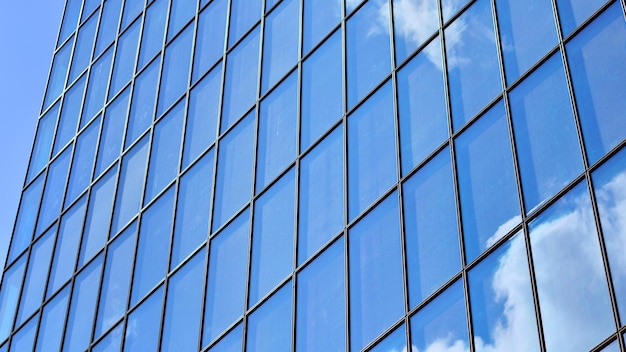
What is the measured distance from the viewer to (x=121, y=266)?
30125mm

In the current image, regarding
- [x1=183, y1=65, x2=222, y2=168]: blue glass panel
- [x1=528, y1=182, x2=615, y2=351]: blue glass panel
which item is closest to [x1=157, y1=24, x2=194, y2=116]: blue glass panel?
[x1=183, y1=65, x2=222, y2=168]: blue glass panel

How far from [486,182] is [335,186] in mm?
4574

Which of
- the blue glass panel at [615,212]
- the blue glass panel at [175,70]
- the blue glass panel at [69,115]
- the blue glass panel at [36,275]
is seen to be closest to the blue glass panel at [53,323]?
the blue glass panel at [36,275]

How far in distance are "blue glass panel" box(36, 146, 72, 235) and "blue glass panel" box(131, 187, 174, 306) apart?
574 centimetres

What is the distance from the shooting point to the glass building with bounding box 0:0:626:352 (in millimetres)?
18969

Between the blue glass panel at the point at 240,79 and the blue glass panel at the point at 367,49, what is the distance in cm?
362

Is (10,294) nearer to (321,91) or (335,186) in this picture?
(321,91)

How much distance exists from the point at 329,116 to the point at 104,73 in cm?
1331

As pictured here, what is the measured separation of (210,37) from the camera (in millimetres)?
32562

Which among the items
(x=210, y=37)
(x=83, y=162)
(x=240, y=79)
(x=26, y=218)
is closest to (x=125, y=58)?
(x=83, y=162)

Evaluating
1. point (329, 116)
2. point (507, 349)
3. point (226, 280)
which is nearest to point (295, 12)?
point (329, 116)

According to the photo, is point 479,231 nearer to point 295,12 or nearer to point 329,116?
point 329,116

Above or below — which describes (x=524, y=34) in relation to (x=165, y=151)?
below

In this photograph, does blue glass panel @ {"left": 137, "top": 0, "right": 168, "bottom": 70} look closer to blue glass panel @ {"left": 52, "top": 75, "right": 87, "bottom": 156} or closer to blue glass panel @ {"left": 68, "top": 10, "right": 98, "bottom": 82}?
blue glass panel @ {"left": 52, "top": 75, "right": 87, "bottom": 156}
